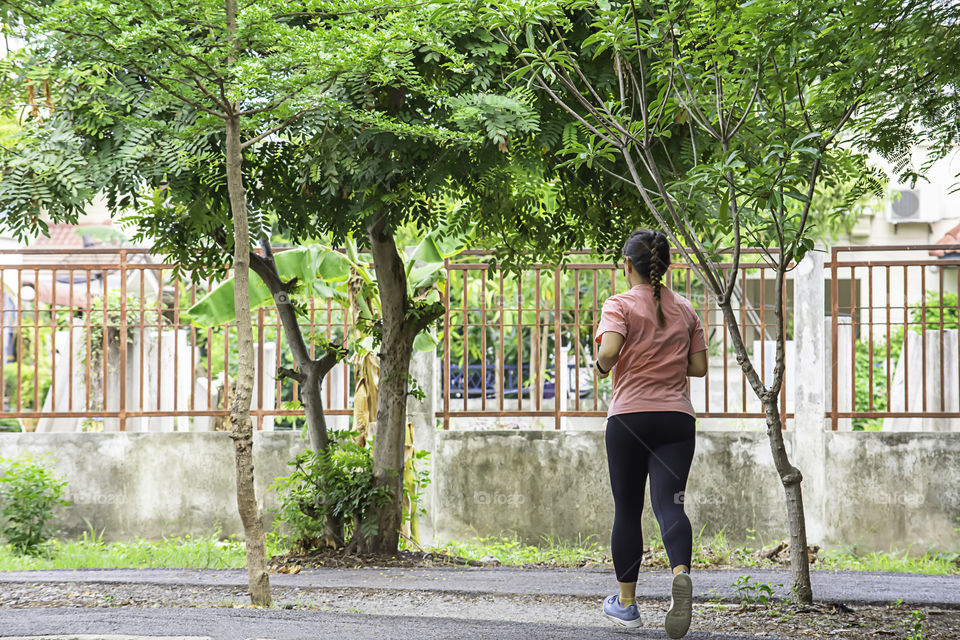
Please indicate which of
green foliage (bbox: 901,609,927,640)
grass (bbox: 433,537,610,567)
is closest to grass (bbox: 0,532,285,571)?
grass (bbox: 433,537,610,567)

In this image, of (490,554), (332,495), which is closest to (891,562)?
(490,554)

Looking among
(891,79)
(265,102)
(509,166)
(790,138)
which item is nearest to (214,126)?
(265,102)

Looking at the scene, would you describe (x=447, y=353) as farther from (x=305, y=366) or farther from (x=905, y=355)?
(x=905, y=355)

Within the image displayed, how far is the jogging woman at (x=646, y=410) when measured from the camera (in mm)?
3910

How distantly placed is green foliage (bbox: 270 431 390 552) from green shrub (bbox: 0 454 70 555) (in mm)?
2276

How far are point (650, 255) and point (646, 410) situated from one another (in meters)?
→ 0.73

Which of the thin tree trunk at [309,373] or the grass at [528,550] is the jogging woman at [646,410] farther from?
the grass at [528,550]

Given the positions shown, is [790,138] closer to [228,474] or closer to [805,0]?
[805,0]

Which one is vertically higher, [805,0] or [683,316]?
[805,0]

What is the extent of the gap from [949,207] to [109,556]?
1897cm

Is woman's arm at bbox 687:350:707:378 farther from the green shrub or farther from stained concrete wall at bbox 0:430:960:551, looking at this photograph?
the green shrub

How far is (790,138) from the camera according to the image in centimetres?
426

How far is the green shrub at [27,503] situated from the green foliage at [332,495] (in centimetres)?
228

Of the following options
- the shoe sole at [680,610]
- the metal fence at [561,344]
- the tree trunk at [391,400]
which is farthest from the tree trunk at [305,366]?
the shoe sole at [680,610]
